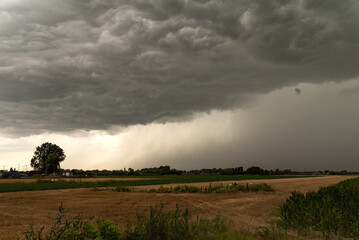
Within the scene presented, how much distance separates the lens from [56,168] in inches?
6156

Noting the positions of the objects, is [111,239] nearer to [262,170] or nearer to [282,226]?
[282,226]

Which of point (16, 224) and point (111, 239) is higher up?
point (111, 239)

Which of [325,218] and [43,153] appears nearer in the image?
[325,218]

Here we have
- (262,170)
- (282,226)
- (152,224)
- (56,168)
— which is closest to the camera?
(152,224)

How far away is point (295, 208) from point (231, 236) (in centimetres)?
662

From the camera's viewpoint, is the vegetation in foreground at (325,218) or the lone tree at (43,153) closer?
the vegetation in foreground at (325,218)

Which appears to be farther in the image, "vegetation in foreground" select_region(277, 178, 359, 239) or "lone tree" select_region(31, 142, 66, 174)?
"lone tree" select_region(31, 142, 66, 174)

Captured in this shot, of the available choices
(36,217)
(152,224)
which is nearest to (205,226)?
(152,224)

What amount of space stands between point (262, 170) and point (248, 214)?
178174 millimetres

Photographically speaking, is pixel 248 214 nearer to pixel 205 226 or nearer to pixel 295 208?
pixel 295 208

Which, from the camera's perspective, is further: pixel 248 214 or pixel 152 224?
pixel 248 214

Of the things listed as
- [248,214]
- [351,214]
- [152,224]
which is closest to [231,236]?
[152,224]

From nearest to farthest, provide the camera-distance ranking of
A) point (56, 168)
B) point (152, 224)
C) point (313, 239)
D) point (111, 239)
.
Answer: point (111, 239)
point (152, 224)
point (313, 239)
point (56, 168)

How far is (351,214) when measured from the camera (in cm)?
1384
